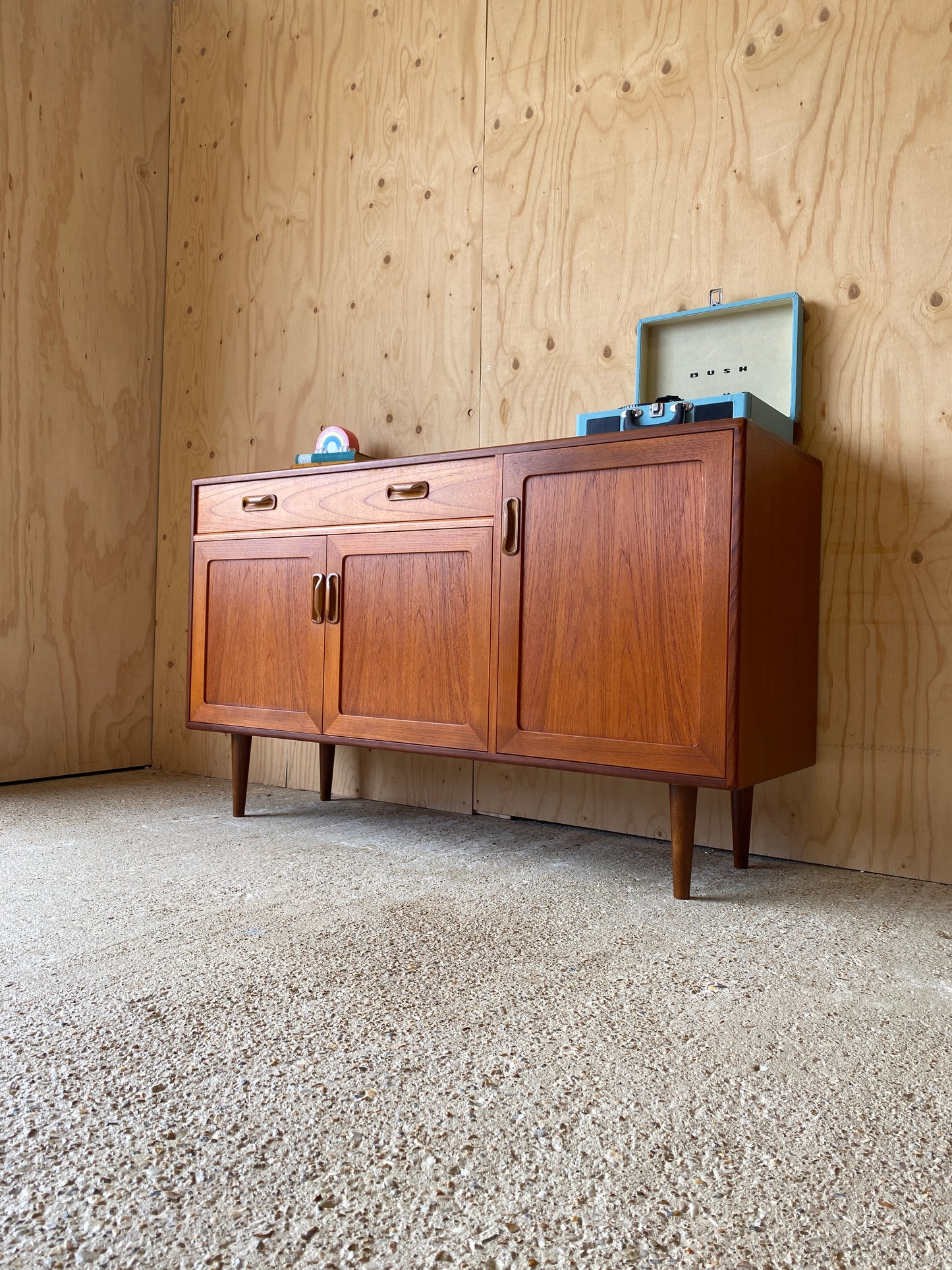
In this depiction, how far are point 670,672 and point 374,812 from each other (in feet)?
3.45

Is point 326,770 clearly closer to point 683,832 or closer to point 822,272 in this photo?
point 683,832

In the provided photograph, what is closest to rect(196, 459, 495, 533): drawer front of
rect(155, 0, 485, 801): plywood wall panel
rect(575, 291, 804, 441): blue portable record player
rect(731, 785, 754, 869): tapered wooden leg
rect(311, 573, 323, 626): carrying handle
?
rect(311, 573, 323, 626): carrying handle

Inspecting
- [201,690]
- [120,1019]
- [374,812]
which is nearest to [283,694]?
[201,690]

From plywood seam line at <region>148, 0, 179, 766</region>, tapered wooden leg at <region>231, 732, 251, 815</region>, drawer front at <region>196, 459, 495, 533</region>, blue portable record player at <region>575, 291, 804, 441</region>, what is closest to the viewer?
blue portable record player at <region>575, 291, 804, 441</region>

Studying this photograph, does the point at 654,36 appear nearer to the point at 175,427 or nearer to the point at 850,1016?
the point at 175,427

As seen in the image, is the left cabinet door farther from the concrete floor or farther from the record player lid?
Result: the record player lid

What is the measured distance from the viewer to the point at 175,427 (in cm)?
311

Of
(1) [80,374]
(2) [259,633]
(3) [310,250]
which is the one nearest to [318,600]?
(2) [259,633]

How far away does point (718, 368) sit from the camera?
207 cm

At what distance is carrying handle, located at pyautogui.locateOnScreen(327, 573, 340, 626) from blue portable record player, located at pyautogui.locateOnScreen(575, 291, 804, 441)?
2.07 feet

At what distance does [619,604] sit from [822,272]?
0.88 meters

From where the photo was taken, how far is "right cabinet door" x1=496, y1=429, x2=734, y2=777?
1.59 meters

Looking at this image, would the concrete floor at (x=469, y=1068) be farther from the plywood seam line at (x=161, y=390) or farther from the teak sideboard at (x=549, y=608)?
the plywood seam line at (x=161, y=390)

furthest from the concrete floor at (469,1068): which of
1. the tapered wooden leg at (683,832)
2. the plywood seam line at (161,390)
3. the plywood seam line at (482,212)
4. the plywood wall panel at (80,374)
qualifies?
the plywood seam line at (161,390)
